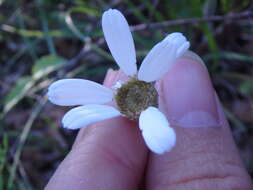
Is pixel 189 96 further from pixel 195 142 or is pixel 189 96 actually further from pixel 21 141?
pixel 21 141

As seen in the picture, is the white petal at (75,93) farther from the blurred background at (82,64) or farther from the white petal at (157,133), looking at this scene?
the blurred background at (82,64)

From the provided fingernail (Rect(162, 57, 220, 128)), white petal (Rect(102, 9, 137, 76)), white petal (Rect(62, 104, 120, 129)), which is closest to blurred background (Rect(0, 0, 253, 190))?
fingernail (Rect(162, 57, 220, 128))

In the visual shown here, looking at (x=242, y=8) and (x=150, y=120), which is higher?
(x=150, y=120)

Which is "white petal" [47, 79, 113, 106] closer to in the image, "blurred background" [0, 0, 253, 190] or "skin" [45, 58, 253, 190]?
"skin" [45, 58, 253, 190]

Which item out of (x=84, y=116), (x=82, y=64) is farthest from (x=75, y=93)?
(x=82, y=64)

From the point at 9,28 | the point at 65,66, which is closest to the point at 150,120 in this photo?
the point at 65,66

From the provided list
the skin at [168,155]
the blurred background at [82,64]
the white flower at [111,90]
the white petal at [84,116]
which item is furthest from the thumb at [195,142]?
the blurred background at [82,64]

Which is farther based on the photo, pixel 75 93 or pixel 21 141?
pixel 21 141

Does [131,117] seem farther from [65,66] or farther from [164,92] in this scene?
[65,66]
